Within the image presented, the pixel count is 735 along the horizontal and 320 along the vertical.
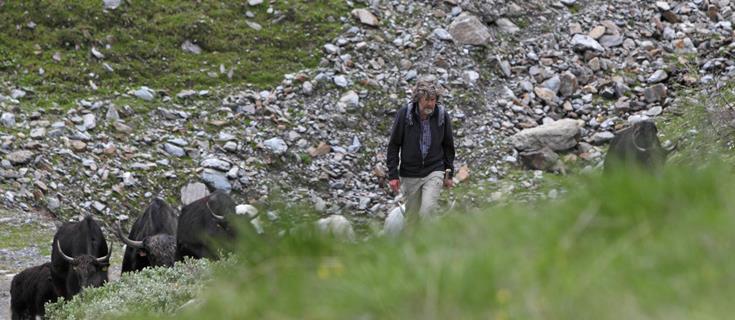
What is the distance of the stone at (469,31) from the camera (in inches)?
902

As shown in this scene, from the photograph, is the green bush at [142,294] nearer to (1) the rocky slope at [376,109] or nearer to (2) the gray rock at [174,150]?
(1) the rocky slope at [376,109]

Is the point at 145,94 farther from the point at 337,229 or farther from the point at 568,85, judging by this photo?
the point at 337,229

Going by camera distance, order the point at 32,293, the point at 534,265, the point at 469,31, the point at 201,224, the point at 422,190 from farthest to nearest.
Answer: the point at 469,31 → the point at 32,293 → the point at 201,224 → the point at 422,190 → the point at 534,265

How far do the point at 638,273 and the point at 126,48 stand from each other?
20.2m

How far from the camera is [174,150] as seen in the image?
2014 cm

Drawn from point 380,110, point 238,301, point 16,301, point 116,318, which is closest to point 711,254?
point 238,301

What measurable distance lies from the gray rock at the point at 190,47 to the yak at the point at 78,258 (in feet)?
31.0

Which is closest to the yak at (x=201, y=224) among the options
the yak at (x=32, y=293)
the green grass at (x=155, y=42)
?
the yak at (x=32, y=293)

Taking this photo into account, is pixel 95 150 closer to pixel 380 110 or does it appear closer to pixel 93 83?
pixel 93 83

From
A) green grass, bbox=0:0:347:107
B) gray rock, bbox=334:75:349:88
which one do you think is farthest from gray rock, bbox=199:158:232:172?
gray rock, bbox=334:75:349:88

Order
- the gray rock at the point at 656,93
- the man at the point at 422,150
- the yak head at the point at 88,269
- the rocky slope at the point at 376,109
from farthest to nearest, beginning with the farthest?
1. the gray rock at the point at 656,93
2. the rocky slope at the point at 376,109
3. the yak head at the point at 88,269
4. the man at the point at 422,150

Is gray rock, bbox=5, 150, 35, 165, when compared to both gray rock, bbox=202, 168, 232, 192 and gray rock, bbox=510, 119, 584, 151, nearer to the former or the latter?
gray rock, bbox=202, 168, 232, 192

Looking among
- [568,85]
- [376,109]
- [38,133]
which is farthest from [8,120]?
[568,85]

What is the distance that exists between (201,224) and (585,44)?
11.7 metres
